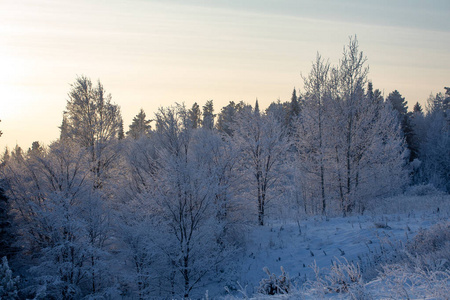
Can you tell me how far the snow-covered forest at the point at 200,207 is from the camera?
45.4 ft

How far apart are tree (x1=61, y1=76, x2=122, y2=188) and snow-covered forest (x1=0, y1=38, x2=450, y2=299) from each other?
8 centimetres

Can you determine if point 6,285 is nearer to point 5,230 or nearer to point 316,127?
point 5,230

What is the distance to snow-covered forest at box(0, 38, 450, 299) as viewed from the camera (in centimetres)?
1383

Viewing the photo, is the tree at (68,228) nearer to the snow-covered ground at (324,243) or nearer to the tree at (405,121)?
the snow-covered ground at (324,243)

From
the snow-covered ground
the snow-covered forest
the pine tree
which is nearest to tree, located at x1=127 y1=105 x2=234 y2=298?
the snow-covered forest

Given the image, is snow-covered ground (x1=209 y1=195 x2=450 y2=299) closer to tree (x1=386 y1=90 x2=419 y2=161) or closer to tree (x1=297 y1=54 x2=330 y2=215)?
tree (x1=297 y1=54 x2=330 y2=215)

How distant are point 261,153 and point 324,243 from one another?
8.60 meters

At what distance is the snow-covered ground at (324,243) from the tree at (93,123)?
451 inches

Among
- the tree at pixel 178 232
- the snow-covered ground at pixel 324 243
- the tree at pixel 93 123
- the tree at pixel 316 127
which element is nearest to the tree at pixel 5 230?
the tree at pixel 93 123

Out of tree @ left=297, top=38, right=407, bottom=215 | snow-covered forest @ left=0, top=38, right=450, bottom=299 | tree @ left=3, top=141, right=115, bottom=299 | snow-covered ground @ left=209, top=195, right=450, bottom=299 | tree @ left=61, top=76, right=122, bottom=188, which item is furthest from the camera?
tree @ left=61, top=76, right=122, bottom=188

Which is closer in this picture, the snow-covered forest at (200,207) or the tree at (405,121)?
the snow-covered forest at (200,207)

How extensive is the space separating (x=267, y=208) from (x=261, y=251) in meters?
5.34

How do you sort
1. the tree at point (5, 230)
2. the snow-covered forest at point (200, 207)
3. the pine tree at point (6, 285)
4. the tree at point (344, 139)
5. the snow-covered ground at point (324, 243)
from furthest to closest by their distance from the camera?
the tree at point (344, 139) < the tree at point (5, 230) < the snow-covered forest at point (200, 207) < the pine tree at point (6, 285) < the snow-covered ground at point (324, 243)

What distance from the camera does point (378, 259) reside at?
30.5 feet
